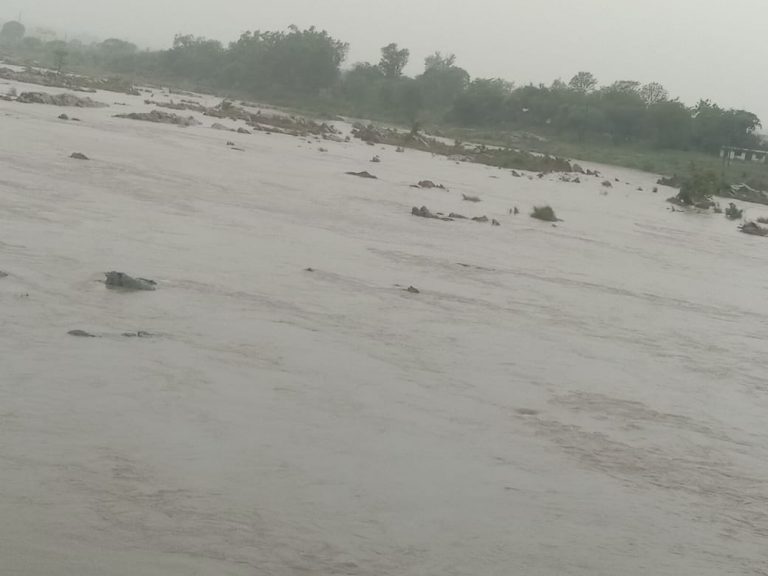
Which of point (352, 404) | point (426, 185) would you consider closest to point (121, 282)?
point (352, 404)

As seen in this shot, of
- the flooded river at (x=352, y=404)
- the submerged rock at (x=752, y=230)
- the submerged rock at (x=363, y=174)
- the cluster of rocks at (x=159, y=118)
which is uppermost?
the cluster of rocks at (x=159, y=118)

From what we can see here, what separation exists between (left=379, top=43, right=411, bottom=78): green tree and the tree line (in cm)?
10

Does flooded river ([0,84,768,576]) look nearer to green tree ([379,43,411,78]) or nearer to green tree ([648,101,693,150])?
green tree ([648,101,693,150])

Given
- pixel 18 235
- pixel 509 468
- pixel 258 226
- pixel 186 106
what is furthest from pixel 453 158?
pixel 509 468

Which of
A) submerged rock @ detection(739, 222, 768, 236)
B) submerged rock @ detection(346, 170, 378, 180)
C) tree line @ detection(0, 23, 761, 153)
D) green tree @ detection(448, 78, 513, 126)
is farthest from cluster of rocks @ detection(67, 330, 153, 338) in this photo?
green tree @ detection(448, 78, 513, 126)

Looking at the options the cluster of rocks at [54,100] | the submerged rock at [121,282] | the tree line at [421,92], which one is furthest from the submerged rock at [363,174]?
the tree line at [421,92]

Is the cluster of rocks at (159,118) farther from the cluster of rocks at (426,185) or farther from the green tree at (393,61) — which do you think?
the green tree at (393,61)

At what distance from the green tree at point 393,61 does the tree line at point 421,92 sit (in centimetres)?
10

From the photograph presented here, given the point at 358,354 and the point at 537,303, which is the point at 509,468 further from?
the point at 537,303

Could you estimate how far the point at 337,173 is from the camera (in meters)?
A: 26.5

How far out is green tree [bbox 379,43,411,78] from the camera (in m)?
98.8

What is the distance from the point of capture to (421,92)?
8481 cm

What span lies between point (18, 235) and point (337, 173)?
15802 millimetres

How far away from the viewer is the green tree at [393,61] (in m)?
98.8
